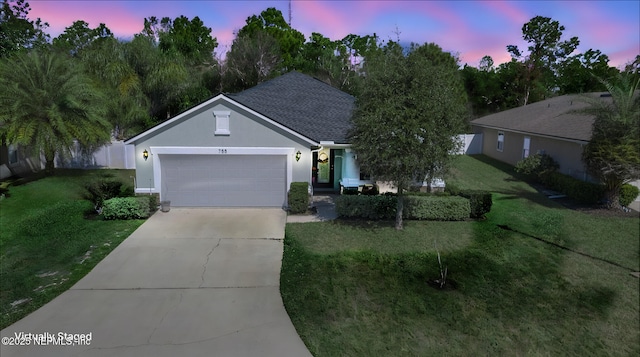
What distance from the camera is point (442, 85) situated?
12750 mm

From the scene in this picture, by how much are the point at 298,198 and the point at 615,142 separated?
41.1 ft

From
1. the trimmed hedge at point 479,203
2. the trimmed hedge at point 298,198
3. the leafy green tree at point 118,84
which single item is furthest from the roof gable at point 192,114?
the leafy green tree at point 118,84

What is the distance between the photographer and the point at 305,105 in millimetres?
23109

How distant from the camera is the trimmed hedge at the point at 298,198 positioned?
16109 millimetres

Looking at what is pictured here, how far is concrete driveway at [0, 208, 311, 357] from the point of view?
7.49 metres

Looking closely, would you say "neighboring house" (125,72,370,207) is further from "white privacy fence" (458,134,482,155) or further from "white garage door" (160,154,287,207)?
"white privacy fence" (458,134,482,155)

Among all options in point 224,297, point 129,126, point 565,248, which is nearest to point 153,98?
point 129,126

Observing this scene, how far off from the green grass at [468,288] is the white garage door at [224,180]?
3734mm

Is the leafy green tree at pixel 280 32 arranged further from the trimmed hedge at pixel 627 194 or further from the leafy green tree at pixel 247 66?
the trimmed hedge at pixel 627 194

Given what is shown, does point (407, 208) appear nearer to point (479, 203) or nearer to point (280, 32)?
point (479, 203)

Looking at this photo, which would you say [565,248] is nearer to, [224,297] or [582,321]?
[582,321]

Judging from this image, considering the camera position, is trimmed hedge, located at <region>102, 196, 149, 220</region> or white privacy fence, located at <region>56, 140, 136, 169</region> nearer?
trimmed hedge, located at <region>102, 196, 149, 220</region>

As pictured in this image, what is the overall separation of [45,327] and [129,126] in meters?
22.1

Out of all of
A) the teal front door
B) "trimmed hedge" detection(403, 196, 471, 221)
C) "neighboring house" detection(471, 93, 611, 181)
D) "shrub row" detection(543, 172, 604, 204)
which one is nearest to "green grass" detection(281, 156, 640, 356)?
"trimmed hedge" detection(403, 196, 471, 221)
